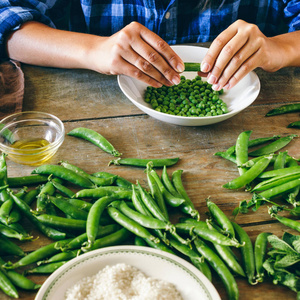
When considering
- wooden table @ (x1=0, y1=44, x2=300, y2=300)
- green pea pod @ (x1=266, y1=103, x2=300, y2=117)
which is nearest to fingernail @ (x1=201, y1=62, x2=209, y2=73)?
wooden table @ (x1=0, y1=44, x2=300, y2=300)

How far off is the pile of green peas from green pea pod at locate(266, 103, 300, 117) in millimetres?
244

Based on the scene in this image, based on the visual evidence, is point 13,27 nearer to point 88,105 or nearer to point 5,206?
point 88,105

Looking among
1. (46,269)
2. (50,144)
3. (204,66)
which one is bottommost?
(46,269)

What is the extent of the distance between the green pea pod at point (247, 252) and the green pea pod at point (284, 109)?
0.77 meters

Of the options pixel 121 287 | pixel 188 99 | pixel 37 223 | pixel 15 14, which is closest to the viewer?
pixel 121 287

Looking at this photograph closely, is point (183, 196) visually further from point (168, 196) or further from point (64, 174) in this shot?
point (64, 174)

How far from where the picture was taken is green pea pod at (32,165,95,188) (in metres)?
1.39

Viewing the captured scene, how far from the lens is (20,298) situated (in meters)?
1.05

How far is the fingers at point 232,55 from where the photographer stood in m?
1.67

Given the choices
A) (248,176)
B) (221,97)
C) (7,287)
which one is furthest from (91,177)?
(221,97)

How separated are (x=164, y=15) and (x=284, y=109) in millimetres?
925

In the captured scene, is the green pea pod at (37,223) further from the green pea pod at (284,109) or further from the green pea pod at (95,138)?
the green pea pod at (284,109)

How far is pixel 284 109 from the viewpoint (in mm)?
1840

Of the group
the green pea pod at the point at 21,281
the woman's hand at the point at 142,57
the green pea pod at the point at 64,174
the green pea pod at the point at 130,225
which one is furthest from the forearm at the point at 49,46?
the green pea pod at the point at 21,281
